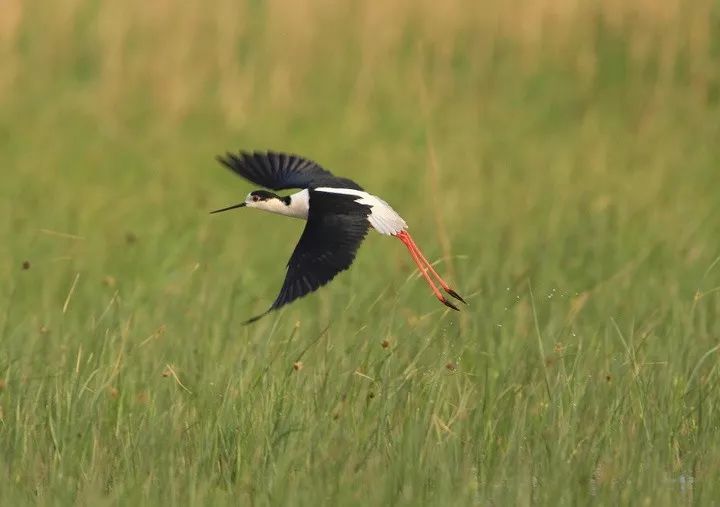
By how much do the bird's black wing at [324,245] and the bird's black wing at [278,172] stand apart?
16.4 inches

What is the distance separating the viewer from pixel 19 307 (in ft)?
22.8

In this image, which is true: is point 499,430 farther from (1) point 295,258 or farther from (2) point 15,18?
(2) point 15,18

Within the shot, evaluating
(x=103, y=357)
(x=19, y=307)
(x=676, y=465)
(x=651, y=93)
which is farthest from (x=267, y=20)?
(x=676, y=465)

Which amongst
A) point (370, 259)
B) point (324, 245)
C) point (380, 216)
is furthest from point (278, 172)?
point (370, 259)

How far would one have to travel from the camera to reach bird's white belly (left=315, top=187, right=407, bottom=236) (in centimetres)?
455

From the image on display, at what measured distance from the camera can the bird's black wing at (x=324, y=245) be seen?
171 inches

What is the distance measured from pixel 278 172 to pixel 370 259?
2.59 meters

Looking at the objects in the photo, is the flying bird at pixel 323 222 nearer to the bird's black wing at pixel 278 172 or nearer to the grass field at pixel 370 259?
the bird's black wing at pixel 278 172

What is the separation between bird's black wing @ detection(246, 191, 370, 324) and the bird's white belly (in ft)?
0.08

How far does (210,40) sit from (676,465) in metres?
8.62

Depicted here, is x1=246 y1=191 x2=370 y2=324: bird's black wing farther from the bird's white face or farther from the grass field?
the grass field

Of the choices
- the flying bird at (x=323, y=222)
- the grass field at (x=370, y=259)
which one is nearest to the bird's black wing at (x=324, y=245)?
the flying bird at (x=323, y=222)

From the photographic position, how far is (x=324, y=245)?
4.44m

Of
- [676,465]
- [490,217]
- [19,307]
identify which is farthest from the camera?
[490,217]
